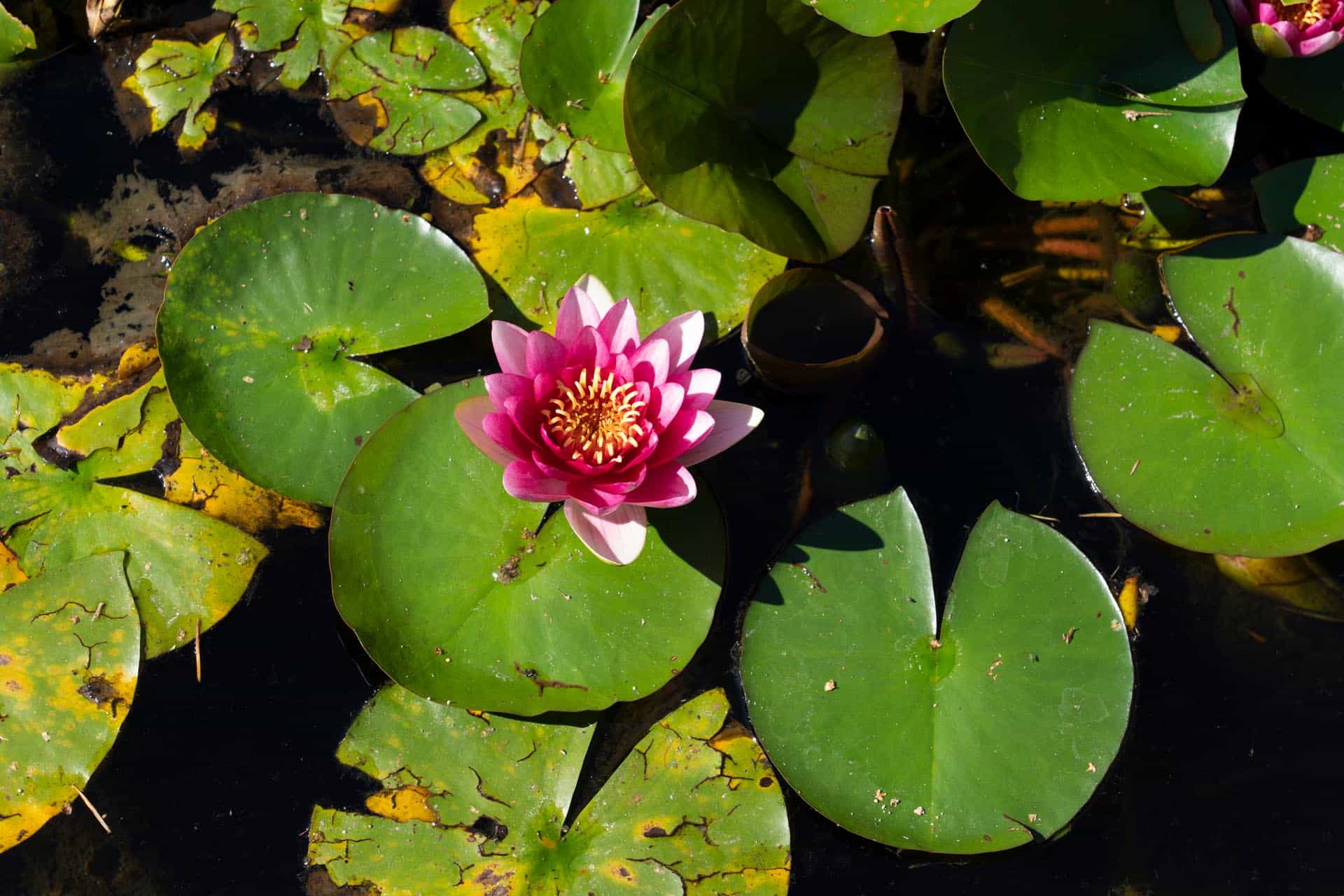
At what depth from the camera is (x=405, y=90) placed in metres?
Answer: 3.33

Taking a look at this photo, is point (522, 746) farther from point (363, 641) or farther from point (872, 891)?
point (872, 891)

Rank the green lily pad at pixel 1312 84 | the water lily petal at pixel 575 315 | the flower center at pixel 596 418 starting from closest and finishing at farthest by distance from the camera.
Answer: the flower center at pixel 596 418
the water lily petal at pixel 575 315
the green lily pad at pixel 1312 84

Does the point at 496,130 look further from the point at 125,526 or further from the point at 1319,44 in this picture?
the point at 1319,44

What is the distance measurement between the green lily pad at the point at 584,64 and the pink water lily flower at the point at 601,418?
0.88 meters

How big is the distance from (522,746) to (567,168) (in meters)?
2.01

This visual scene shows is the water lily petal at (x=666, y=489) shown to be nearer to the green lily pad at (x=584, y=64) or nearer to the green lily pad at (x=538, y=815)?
the green lily pad at (x=538, y=815)

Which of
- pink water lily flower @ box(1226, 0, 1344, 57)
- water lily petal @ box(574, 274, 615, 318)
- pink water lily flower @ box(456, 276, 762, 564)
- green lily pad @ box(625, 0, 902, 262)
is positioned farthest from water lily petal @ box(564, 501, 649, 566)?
pink water lily flower @ box(1226, 0, 1344, 57)

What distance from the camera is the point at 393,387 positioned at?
2.78 m

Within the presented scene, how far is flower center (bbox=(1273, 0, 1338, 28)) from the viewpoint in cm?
296

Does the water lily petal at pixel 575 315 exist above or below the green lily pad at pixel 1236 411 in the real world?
above

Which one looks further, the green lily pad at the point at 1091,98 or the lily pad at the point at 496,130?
the lily pad at the point at 496,130

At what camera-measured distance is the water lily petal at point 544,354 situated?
2.30 metres

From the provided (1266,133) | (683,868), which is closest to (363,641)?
(683,868)

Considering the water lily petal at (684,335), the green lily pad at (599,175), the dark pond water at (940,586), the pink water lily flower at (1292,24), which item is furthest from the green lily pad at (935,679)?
the pink water lily flower at (1292,24)
